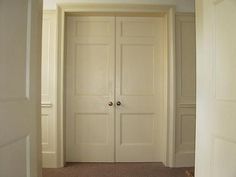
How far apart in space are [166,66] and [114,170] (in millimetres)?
1624

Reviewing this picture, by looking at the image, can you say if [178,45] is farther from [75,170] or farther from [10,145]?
[10,145]

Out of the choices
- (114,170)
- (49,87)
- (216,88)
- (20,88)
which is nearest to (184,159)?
(114,170)

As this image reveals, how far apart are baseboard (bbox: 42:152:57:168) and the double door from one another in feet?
0.85

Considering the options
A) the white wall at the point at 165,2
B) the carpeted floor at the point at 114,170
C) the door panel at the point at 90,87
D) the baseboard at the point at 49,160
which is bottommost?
the carpeted floor at the point at 114,170

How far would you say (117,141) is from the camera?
371 cm

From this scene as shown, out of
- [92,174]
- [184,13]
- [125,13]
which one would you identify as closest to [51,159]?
[92,174]

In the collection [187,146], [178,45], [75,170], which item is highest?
[178,45]

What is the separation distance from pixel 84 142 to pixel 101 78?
989 mm

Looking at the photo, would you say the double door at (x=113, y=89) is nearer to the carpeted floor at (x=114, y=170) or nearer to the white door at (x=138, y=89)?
the white door at (x=138, y=89)

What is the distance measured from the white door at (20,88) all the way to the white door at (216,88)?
1.02 metres

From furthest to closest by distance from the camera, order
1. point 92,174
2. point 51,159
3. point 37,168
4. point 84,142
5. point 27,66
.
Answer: point 84,142, point 51,159, point 92,174, point 37,168, point 27,66

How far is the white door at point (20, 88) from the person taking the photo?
3.78 ft

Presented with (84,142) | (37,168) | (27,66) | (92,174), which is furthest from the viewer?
(84,142)

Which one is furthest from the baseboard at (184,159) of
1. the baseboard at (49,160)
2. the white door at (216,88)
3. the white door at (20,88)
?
the white door at (20,88)
